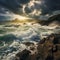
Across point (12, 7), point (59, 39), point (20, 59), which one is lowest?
point (20, 59)

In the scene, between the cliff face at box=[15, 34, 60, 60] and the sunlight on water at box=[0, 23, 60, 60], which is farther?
the sunlight on water at box=[0, 23, 60, 60]

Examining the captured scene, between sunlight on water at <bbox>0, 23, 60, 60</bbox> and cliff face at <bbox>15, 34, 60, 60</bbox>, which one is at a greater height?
sunlight on water at <bbox>0, 23, 60, 60</bbox>

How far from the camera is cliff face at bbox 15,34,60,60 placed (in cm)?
1696

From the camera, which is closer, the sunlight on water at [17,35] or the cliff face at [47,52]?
the cliff face at [47,52]

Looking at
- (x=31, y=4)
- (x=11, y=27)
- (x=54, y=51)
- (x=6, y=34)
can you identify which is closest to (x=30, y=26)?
(x=11, y=27)

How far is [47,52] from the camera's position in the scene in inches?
679

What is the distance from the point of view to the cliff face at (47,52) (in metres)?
17.0

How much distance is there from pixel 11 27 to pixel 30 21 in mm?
3076

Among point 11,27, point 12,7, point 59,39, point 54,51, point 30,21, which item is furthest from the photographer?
point 12,7

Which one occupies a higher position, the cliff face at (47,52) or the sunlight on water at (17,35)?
the sunlight on water at (17,35)

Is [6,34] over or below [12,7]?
below

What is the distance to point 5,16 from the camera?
32.4 meters

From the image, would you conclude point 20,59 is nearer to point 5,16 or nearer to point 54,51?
point 54,51

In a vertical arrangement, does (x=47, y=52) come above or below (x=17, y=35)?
below
